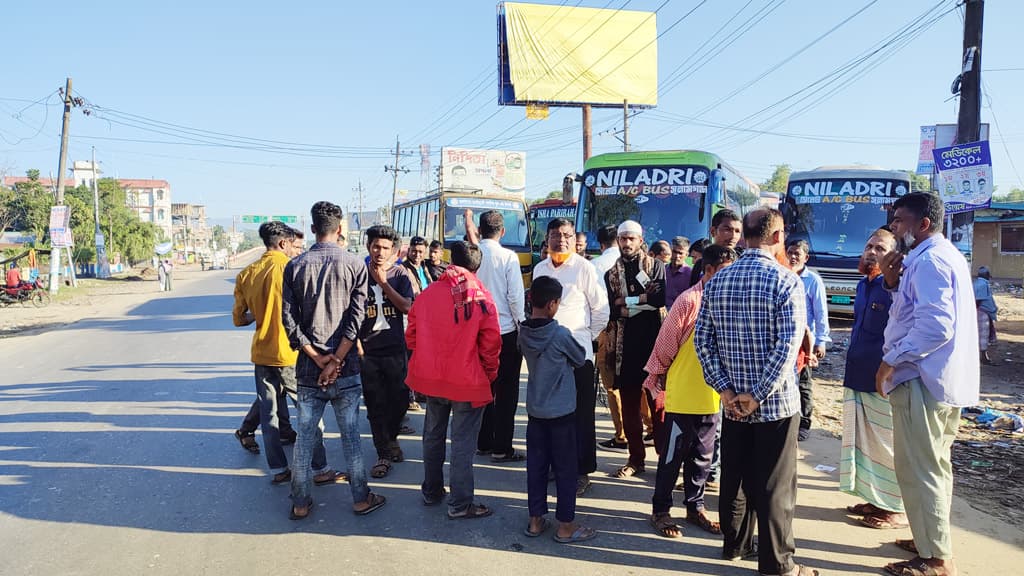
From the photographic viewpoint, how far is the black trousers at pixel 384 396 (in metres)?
5.05

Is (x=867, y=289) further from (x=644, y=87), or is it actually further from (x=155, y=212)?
(x=155, y=212)

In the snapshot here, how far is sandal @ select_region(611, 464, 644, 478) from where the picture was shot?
4727mm

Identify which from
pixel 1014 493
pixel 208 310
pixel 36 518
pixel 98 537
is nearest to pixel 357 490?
pixel 98 537

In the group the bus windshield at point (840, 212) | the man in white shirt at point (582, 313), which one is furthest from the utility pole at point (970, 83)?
the man in white shirt at point (582, 313)

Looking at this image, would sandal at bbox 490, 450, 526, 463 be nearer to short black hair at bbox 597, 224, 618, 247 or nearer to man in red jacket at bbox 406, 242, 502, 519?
man in red jacket at bbox 406, 242, 502, 519

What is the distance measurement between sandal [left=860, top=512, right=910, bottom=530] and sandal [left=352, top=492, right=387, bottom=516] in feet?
10.2

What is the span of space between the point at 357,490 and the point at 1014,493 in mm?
4625

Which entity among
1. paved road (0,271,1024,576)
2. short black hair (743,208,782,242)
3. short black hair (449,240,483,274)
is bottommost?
paved road (0,271,1024,576)

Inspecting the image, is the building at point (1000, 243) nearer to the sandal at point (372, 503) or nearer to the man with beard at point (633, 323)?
A: the man with beard at point (633, 323)

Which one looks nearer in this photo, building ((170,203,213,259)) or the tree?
the tree

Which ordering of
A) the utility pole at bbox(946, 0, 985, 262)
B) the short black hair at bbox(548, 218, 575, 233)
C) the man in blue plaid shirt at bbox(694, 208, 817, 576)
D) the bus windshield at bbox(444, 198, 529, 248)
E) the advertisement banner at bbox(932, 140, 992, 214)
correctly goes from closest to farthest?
the man in blue plaid shirt at bbox(694, 208, 817, 576)
the short black hair at bbox(548, 218, 575, 233)
the advertisement banner at bbox(932, 140, 992, 214)
the utility pole at bbox(946, 0, 985, 262)
the bus windshield at bbox(444, 198, 529, 248)

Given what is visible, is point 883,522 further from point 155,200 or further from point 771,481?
point 155,200

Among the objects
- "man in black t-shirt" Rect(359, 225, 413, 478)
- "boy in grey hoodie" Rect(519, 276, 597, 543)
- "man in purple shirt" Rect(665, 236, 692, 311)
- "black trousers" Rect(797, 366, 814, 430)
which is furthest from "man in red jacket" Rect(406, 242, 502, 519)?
"black trousers" Rect(797, 366, 814, 430)

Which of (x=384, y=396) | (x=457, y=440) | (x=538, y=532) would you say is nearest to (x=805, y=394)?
(x=538, y=532)
